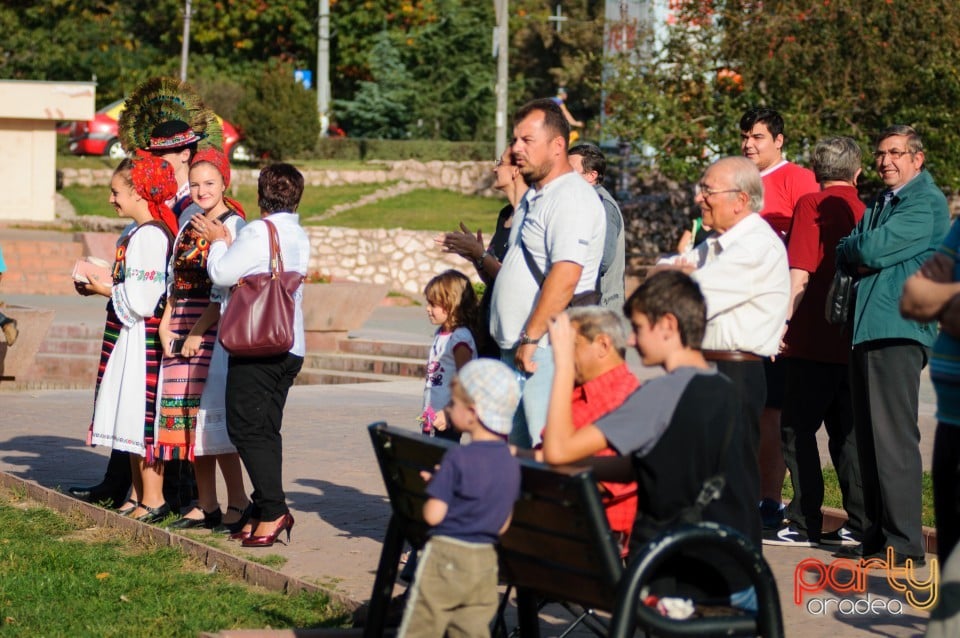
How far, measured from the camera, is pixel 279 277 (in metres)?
6.66

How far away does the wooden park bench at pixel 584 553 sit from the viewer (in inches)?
150

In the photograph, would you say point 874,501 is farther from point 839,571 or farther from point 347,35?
point 347,35

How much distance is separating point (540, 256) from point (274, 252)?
5.09 ft

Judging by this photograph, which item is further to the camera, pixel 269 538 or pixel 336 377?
pixel 336 377

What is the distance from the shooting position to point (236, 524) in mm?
7262

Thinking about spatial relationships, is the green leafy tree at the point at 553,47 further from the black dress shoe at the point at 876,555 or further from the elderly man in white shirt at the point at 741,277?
the elderly man in white shirt at the point at 741,277

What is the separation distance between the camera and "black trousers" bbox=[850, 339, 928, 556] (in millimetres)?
6453

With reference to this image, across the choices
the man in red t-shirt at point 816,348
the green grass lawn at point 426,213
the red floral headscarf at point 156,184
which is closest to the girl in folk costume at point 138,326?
the red floral headscarf at point 156,184

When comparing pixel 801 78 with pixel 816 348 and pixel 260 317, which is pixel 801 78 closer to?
pixel 816 348

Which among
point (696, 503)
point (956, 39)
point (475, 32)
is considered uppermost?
point (475, 32)

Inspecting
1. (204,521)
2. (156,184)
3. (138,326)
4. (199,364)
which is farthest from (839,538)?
(156,184)

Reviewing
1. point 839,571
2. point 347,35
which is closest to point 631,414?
point 839,571

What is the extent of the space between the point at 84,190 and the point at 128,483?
28.1m

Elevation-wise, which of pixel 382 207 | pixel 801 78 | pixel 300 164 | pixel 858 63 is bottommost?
pixel 382 207
